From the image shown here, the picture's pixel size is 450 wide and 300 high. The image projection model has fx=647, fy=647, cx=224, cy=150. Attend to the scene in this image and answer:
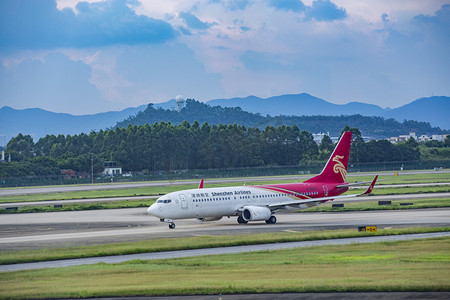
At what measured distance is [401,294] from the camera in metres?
25.1

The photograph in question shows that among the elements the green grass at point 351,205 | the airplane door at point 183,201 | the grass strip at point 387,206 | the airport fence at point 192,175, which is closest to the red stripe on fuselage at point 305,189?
the grass strip at point 387,206

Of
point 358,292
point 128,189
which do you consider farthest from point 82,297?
point 128,189

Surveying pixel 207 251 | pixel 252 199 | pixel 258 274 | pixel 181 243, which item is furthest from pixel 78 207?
pixel 258 274

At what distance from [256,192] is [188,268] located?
94.7 feet

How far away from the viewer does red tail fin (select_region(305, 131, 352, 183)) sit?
6725 cm

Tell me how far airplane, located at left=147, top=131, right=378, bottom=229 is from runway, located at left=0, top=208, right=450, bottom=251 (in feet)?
3.74

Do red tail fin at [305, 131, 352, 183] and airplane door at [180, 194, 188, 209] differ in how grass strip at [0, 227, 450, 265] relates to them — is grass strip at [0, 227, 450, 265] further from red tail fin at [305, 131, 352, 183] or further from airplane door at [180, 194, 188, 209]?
red tail fin at [305, 131, 352, 183]

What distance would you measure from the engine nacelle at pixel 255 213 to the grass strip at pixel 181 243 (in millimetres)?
9330

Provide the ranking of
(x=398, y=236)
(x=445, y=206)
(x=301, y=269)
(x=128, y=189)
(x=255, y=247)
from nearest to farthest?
1. (x=301, y=269)
2. (x=255, y=247)
3. (x=398, y=236)
4. (x=445, y=206)
5. (x=128, y=189)

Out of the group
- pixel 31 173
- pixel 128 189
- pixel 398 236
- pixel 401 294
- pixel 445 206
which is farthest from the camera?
pixel 31 173

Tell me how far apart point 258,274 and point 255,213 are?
1124 inches

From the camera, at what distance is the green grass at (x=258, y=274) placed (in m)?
26.9

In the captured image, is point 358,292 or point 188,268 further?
point 188,268

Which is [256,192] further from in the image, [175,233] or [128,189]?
[128,189]
